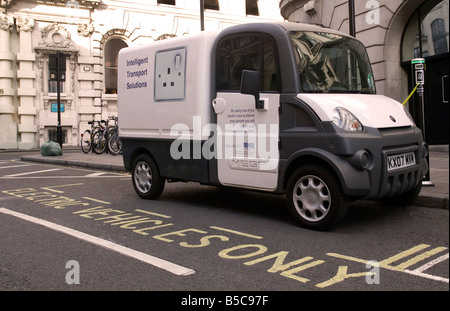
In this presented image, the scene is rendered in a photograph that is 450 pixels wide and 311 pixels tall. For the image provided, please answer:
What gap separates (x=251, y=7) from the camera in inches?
1137

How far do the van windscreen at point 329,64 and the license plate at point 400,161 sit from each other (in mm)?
988

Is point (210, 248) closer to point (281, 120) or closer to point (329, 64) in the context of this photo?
point (281, 120)

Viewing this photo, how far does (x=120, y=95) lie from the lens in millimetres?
7438

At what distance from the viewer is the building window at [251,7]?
2881cm

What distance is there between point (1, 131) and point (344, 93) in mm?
21923

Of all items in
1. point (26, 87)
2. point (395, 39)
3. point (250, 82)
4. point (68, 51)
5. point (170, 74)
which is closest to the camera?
point (250, 82)

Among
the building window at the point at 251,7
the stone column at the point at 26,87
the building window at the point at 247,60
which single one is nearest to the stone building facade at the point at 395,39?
the building window at the point at 247,60

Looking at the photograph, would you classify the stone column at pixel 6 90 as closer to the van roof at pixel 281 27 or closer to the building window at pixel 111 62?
the building window at pixel 111 62

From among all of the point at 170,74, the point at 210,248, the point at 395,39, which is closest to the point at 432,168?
the point at 210,248

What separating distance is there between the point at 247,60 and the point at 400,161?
213 cm

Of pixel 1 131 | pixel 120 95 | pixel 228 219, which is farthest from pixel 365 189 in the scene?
pixel 1 131

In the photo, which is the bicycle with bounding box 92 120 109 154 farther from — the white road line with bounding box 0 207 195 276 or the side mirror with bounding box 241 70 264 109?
the side mirror with bounding box 241 70 264 109

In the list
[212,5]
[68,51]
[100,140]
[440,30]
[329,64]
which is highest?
[212,5]
